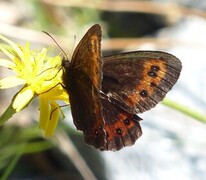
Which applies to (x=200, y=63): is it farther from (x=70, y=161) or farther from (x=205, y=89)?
(x=70, y=161)

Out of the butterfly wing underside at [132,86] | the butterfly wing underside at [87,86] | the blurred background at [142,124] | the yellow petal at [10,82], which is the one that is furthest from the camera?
the blurred background at [142,124]

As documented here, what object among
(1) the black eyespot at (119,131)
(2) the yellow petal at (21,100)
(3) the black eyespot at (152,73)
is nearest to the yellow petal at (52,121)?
(2) the yellow petal at (21,100)

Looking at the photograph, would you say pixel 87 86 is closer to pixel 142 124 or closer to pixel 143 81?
pixel 143 81

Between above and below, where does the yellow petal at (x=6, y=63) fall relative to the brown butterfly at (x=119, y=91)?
above

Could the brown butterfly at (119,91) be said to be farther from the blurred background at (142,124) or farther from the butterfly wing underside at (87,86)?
the blurred background at (142,124)

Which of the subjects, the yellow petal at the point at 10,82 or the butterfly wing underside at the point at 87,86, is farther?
the yellow petal at the point at 10,82

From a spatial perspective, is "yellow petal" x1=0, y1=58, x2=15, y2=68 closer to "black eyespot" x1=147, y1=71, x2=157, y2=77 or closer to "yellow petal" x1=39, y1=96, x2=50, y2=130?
"yellow petal" x1=39, y1=96, x2=50, y2=130

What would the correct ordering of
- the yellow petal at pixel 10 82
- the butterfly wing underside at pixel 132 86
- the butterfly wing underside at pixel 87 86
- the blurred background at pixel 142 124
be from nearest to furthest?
the butterfly wing underside at pixel 87 86 → the yellow petal at pixel 10 82 → the butterfly wing underside at pixel 132 86 → the blurred background at pixel 142 124
